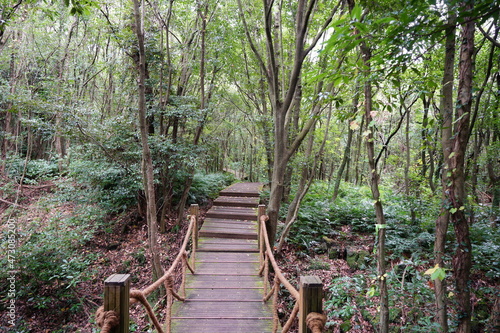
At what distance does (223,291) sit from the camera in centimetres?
454

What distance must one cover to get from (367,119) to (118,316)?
3.74m

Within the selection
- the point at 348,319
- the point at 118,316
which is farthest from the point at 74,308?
the point at 348,319

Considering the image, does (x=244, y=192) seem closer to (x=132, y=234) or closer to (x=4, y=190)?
(x=132, y=234)

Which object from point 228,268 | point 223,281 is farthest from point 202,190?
point 223,281

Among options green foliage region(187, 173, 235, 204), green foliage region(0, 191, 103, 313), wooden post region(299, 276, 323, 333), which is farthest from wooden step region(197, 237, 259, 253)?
wooden post region(299, 276, 323, 333)

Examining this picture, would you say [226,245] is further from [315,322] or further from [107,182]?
[107,182]

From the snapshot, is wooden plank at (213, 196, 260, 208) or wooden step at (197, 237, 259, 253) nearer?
wooden step at (197, 237, 259, 253)

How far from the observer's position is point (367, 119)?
143 inches

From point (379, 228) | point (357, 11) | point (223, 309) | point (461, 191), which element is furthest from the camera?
point (223, 309)

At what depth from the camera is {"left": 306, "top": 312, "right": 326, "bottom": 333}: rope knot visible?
1885mm

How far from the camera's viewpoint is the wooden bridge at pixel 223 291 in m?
1.91

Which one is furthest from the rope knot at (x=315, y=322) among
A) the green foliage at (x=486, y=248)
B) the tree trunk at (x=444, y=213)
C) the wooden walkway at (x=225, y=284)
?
the green foliage at (x=486, y=248)

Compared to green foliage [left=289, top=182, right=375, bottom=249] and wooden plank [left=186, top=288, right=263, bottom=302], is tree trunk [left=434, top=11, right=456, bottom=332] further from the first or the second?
green foliage [left=289, top=182, right=375, bottom=249]

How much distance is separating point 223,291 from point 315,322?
3020mm
